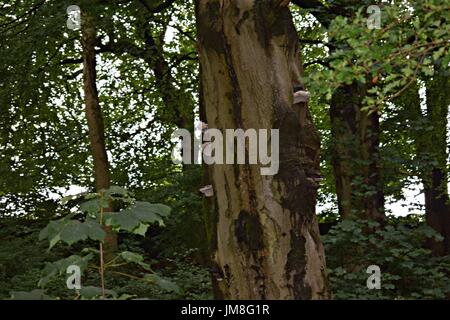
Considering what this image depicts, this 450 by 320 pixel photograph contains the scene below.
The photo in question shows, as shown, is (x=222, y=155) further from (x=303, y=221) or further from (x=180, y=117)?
(x=180, y=117)

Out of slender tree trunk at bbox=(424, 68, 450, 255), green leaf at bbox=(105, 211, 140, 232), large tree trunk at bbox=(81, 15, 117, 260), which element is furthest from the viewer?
slender tree trunk at bbox=(424, 68, 450, 255)

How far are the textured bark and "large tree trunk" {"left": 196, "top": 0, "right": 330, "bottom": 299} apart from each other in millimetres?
6433

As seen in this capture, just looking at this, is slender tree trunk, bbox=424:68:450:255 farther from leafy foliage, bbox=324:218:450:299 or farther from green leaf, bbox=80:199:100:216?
green leaf, bbox=80:199:100:216

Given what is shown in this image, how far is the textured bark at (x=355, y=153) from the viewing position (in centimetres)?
1321

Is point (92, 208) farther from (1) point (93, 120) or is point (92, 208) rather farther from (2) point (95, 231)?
(1) point (93, 120)

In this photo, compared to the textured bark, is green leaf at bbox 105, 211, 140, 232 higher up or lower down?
lower down

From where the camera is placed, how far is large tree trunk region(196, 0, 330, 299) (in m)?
6.08

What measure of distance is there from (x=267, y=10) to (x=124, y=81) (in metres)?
14.0

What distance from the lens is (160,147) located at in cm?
1866

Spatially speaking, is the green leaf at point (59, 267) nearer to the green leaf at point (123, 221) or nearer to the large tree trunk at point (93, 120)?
the green leaf at point (123, 221)

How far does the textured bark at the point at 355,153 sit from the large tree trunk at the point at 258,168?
6.43 m

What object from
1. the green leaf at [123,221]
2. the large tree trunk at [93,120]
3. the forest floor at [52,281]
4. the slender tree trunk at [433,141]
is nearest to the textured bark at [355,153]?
the slender tree trunk at [433,141]

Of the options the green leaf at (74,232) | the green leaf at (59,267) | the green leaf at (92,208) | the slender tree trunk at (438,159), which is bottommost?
the green leaf at (59,267)

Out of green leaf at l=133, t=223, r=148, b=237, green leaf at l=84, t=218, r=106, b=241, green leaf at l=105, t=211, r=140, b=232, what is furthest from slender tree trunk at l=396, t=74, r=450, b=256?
green leaf at l=84, t=218, r=106, b=241
